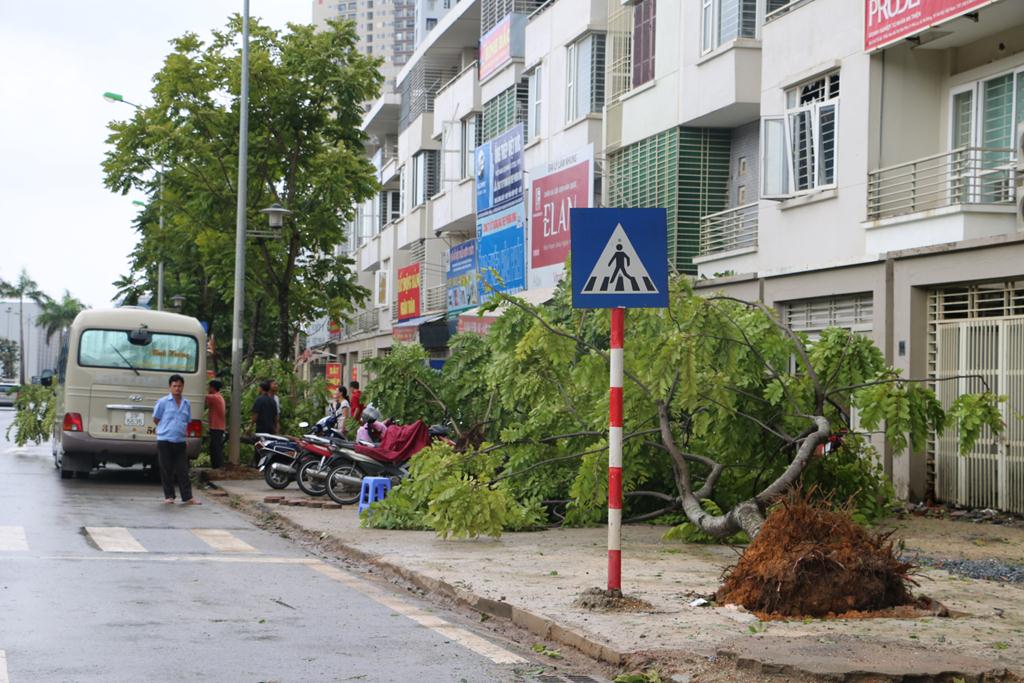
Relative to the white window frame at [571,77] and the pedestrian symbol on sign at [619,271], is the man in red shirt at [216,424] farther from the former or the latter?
the pedestrian symbol on sign at [619,271]

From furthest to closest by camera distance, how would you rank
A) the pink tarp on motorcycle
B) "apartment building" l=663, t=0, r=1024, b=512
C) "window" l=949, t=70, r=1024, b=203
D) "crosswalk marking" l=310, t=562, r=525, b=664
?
the pink tarp on motorcycle → "window" l=949, t=70, r=1024, b=203 → "apartment building" l=663, t=0, r=1024, b=512 → "crosswalk marking" l=310, t=562, r=525, b=664

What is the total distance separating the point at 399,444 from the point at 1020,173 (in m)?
8.69

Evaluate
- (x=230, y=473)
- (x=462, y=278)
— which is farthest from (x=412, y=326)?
(x=230, y=473)

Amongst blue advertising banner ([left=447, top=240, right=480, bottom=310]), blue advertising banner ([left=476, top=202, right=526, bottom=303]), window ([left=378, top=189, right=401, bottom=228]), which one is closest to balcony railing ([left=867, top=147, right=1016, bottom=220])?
blue advertising banner ([left=476, top=202, right=526, bottom=303])

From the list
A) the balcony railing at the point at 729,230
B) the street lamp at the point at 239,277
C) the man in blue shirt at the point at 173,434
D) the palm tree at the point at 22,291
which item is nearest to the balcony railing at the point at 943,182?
the balcony railing at the point at 729,230

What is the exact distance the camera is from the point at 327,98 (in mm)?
29844

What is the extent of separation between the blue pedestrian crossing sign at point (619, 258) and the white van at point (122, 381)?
15153mm

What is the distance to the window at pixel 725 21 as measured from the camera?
80.0ft

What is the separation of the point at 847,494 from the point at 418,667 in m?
8.29

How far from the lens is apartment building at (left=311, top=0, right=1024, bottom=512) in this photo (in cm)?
1792

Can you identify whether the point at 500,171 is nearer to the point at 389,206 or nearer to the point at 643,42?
the point at 643,42

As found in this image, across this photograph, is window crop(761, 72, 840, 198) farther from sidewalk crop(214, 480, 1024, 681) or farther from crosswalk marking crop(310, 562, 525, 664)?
crosswalk marking crop(310, 562, 525, 664)

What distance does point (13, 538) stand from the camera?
46.7 ft

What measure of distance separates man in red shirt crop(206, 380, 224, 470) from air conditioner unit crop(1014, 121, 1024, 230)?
Answer: 15.0 m
